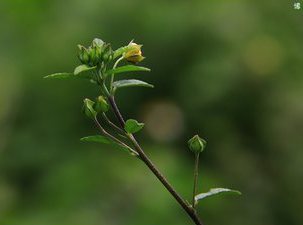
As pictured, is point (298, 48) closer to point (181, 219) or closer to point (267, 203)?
point (267, 203)

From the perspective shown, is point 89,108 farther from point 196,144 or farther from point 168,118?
point 168,118

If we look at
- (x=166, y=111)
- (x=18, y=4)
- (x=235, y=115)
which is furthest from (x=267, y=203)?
(x=18, y=4)

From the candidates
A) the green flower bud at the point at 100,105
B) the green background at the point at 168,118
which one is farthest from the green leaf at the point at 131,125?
the green background at the point at 168,118

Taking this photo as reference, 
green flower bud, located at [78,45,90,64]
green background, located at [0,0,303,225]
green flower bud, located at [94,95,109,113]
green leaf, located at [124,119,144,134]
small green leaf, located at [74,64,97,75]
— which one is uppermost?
green flower bud, located at [78,45,90,64]

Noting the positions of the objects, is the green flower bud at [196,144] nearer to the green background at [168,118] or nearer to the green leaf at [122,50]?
the green leaf at [122,50]

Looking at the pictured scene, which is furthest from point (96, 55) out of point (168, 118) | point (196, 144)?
point (168, 118)

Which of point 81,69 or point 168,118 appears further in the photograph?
point 168,118

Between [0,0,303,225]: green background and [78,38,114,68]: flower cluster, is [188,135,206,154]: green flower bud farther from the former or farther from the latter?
[0,0,303,225]: green background

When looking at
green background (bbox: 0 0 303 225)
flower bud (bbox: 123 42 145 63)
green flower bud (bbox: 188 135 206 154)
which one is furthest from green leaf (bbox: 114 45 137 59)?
green background (bbox: 0 0 303 225)
